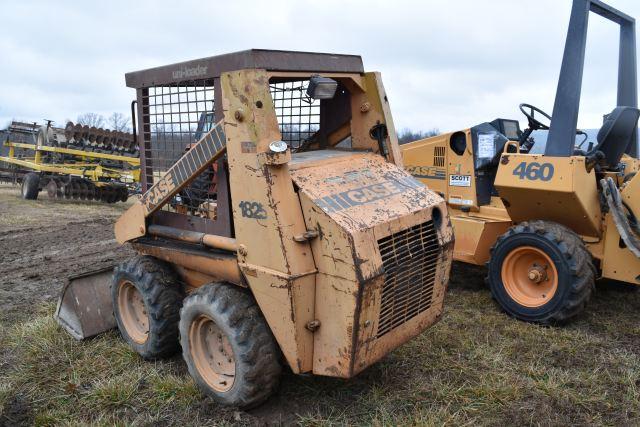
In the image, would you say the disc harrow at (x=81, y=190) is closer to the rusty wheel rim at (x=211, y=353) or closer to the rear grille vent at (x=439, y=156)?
the rear grille vent at (x=439, y=156)

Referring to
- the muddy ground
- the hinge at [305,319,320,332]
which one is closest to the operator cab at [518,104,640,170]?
the hinge at [305,319,320,332]

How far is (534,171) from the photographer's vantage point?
4.95 metres

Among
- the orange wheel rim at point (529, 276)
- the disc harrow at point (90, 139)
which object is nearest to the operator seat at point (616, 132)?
the orange wheel rim at point (529, 276)

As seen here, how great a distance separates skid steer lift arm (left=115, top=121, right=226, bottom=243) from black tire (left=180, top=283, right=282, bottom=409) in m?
0.77

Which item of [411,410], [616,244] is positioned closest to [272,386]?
[411,410]

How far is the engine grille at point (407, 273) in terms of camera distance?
3.10 metres

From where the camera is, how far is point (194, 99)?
12.3 ft

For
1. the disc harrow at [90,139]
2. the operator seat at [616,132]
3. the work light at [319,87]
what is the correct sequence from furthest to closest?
the disc harrow at [90,139] → the operator seat at [616,132] → the work light at [319,87]

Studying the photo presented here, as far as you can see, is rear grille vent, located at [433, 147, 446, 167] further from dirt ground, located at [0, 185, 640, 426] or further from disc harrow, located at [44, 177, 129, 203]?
disc harrow, located at [44, 177, 129, 203]

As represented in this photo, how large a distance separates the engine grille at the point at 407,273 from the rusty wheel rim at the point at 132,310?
212cm

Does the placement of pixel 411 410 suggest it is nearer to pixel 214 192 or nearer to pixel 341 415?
pixel 341 415

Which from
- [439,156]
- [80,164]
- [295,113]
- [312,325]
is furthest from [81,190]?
[312,325]

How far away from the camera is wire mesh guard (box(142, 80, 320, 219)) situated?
3742mm

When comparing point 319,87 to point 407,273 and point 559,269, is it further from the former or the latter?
point 559,269
